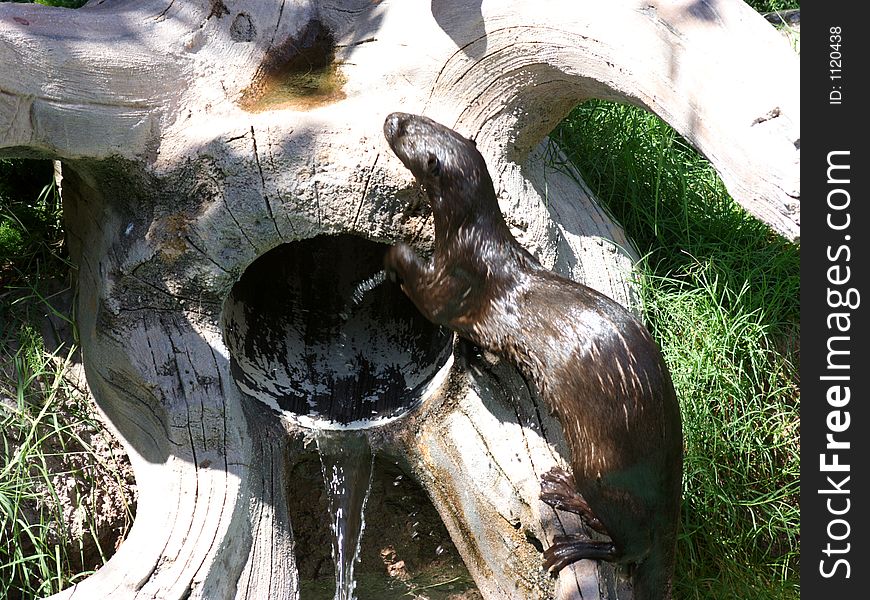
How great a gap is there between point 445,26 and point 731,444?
1.56 metres

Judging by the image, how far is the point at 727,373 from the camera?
316 cm

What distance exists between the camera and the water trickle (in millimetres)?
3178

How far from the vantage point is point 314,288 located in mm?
3600

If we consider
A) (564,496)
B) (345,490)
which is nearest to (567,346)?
(564,496)

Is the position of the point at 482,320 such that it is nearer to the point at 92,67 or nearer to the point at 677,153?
the point at 92,67

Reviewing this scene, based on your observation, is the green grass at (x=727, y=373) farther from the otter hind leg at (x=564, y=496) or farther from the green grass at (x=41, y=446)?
the green grass at (x=41, y=446)

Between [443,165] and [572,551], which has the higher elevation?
[443,165]

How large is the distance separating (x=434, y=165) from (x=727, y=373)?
1218 mm

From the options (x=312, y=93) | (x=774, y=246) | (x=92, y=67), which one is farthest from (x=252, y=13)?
(x=774, y=246)

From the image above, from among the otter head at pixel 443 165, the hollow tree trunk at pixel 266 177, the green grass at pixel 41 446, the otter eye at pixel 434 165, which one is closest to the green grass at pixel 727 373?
the hollow tree trunk at pixel 266 177

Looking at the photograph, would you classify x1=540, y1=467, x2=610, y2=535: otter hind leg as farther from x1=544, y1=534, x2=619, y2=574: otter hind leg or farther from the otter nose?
the otter nose

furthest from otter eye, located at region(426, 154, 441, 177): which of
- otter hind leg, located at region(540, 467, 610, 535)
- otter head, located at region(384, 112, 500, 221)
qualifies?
otter hind leg, located at region(540, 467, 610, 535)

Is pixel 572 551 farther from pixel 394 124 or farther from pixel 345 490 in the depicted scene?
pixel 394 124

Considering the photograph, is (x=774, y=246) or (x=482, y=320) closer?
Result: (x=482, y=320)
